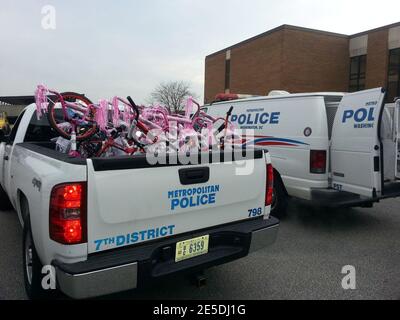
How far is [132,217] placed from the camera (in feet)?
8.14

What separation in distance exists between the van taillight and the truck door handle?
9.79ft

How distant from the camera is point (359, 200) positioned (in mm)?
5012

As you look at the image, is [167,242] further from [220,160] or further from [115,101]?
[115,101]

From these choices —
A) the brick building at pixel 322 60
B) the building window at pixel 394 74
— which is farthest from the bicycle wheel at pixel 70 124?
the building window at pixel 394 74

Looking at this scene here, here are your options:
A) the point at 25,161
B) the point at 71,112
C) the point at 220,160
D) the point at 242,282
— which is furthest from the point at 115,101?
the point at 242,282

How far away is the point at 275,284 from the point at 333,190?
7.59ft

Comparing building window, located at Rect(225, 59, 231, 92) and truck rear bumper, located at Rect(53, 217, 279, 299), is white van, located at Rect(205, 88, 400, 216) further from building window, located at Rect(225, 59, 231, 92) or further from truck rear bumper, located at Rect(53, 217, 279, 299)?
building window, located at Rect(225, 59, 231, 92)

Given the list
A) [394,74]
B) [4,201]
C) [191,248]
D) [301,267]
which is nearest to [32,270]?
[191,248]

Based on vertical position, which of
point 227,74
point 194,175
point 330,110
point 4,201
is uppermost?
point 227,74

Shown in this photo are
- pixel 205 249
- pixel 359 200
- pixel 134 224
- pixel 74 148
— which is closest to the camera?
pixel 134 224

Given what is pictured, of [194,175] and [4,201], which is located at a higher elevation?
[194,175]

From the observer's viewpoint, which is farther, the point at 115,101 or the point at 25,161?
the point at 115,101

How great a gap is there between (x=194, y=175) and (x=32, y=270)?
5.00ft

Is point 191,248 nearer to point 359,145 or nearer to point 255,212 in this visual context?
point 255,212
